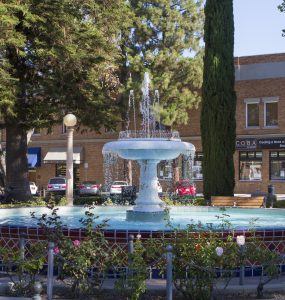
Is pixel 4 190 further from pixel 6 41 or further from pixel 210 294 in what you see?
pixel 210 294

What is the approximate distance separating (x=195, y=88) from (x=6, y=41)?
79.4 feet

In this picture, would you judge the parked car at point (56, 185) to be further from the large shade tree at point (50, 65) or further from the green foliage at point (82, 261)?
the green foliage at point (82, 261)

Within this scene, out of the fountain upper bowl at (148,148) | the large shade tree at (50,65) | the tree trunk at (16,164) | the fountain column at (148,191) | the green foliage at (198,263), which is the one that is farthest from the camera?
the tree trunk at (16,164)

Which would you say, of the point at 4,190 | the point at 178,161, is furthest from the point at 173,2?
the point at 4,190

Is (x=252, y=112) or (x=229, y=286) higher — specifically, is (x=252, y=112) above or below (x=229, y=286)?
above

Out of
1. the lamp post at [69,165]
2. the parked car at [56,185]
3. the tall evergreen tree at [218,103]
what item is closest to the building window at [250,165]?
the parked car at [56,185]

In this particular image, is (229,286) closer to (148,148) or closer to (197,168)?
(148,148)

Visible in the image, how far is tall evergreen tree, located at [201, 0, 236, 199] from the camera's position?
976 inches

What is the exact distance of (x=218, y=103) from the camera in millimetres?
25672

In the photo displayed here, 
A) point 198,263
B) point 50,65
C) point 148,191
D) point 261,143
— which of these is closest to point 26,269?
point 198,263

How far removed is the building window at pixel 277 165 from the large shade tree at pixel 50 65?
70.7ft

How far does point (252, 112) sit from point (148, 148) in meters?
33.2

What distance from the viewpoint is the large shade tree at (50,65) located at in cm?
2192

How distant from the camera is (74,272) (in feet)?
27.0
